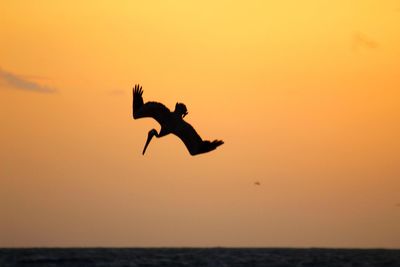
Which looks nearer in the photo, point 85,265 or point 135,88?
point 135,88

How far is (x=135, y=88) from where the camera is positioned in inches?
1326

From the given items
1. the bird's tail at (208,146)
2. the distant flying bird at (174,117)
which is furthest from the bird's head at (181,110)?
the bird's tail at (208,146)

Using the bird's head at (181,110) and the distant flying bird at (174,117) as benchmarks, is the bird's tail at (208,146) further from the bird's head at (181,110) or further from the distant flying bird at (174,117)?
the bird's head at (181,110)

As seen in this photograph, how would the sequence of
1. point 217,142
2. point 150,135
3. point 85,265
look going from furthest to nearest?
1. point 85,265
2. point 150,135
3. point 217,142

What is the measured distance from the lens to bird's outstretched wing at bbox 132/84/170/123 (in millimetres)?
33375

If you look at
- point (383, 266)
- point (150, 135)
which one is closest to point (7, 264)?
point (383, 266)

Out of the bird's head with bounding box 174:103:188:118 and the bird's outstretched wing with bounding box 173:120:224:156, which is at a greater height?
the bird's head with bounding box 174:103:188:118

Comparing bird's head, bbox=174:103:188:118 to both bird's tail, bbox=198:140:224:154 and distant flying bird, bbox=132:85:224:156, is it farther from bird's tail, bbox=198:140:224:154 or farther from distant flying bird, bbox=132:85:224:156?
bird's tail, bbox=198:140:224:154

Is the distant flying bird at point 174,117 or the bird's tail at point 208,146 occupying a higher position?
the distant flying bird at point 174,117

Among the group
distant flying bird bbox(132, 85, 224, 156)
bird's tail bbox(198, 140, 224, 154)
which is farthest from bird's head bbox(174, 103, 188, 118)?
bird's tail bbox(198, 140, 224, 154)

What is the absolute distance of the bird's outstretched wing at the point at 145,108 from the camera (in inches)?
1314

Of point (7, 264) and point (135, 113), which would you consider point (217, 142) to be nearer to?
point (135, 113)

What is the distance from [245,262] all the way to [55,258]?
54.0ft

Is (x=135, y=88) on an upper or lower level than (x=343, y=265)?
lower
